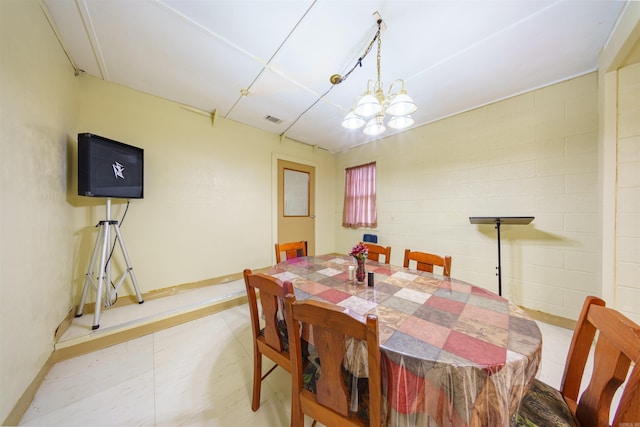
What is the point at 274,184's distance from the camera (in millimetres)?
3502

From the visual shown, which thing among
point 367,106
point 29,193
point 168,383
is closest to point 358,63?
point 367,106

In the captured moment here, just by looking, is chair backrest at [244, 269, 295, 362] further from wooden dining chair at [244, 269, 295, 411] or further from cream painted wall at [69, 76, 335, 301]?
cream painted wall at [69, 76, 335, 301]

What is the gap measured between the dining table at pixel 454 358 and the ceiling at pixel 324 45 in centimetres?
202

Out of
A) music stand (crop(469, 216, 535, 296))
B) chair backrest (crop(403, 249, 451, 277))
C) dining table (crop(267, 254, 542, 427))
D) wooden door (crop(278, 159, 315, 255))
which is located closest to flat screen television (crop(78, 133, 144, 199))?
wooden door (crop(278, 159, 315, 255))

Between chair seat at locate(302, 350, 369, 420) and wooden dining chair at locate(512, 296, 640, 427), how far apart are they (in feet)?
1.86

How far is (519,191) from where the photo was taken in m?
2.32

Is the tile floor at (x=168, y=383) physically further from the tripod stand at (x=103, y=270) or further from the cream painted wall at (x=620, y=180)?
the cream painted wall at (x=620, y=180)

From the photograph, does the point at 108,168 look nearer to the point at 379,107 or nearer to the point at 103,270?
the point at 103,270

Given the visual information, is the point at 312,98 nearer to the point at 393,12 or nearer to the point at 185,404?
the point at 393,12

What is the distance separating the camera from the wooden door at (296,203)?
3.66 metres

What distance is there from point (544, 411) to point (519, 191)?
7.75 feet

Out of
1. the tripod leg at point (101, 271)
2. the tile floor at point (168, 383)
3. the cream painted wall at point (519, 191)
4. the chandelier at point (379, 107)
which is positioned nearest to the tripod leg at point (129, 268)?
the tripod leg at point (101, 271)

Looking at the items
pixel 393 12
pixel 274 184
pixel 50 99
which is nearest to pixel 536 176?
pixel 393 12

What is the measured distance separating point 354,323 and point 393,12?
6.71ft
